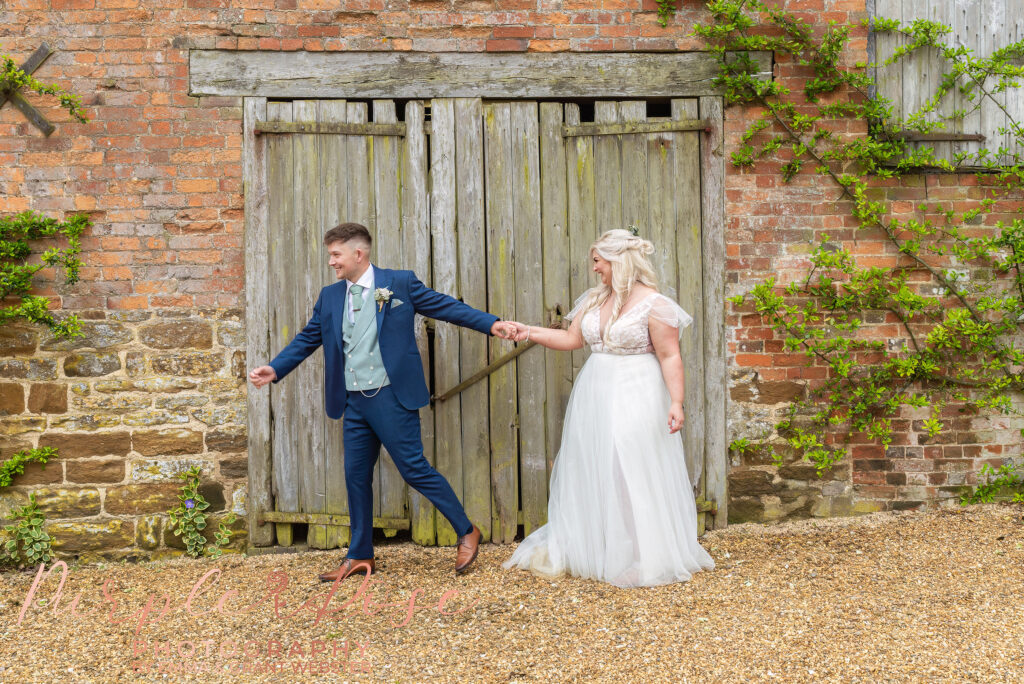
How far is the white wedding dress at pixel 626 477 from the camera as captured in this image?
381 cm

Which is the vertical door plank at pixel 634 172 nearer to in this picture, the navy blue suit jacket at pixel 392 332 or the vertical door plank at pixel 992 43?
the navy blue suit jacket at pixel 392 332

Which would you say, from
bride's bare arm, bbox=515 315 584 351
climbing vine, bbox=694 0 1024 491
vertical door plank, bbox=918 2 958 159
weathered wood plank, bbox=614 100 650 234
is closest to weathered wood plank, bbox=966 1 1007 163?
climbing vine, bbox=694 0 1024 491

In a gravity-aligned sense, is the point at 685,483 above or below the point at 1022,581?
above

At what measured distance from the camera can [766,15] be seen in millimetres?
4508

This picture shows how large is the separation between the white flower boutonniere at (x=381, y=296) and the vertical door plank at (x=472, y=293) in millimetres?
668

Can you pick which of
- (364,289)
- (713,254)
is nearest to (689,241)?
(713,254)

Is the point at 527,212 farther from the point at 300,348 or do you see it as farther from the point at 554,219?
the point at 300,348

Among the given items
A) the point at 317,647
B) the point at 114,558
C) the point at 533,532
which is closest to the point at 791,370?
the point at 533,532

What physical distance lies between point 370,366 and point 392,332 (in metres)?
0.21

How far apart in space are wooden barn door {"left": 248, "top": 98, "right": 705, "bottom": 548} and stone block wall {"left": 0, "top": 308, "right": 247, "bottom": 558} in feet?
1.26

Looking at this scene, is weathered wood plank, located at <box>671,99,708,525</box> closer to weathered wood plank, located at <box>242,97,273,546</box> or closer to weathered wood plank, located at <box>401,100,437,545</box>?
weathered wood plank, located at <box>401,100,437,545</box>

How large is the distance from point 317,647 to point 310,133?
2.81 metres

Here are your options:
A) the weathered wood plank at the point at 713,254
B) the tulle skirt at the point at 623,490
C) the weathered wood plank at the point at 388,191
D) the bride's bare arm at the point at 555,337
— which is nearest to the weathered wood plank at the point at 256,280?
the weathered wood plank at the point at 388,191

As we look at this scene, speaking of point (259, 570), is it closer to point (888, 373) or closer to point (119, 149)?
point (119, 149)
